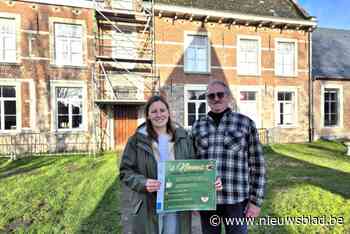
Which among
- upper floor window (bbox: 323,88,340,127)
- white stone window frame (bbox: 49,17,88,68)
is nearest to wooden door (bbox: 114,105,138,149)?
white stone window frame (bbox: 49,17,88,68)

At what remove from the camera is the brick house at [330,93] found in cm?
1709

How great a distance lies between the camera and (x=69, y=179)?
25.4 feet

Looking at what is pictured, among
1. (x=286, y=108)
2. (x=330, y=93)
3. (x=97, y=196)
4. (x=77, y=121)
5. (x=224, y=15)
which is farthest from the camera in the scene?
(x=330, y=93)

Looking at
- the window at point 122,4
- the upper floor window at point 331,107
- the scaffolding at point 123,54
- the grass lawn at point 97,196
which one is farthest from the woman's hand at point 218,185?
the upper floor window at point 331,107

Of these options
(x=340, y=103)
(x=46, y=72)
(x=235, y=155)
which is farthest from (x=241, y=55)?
(x=235, y=155)

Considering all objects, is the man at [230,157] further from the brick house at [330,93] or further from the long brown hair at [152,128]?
the brick house at [330,93]

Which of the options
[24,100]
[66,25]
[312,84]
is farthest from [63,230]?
[312,84]

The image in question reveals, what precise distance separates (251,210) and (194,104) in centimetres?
1255

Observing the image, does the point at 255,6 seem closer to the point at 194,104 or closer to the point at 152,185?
the point at 194,104

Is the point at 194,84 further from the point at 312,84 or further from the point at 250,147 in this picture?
the point at 250,147

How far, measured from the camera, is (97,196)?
20.2 ft

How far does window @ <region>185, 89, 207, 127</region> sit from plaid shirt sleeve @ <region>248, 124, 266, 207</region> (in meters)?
12.1

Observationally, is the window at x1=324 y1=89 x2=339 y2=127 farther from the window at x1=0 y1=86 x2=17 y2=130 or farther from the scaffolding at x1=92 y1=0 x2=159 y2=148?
the window at x1=0 y1=86 x2=17 y2=130

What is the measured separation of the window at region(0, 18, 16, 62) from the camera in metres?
12.1
